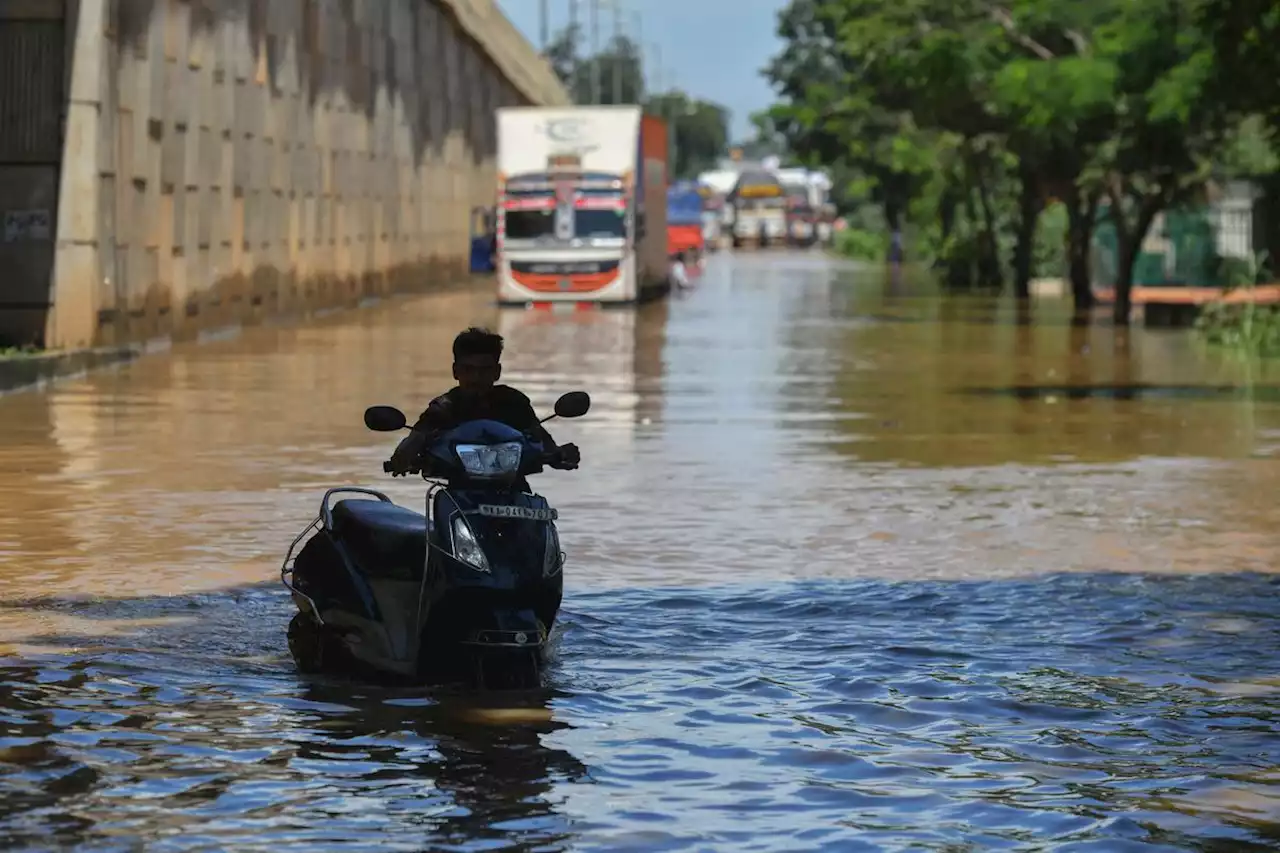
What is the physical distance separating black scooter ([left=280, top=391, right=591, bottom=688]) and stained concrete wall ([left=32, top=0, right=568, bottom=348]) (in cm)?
2268

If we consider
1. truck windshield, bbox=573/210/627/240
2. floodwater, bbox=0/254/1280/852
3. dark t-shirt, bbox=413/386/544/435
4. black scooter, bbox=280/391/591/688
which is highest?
truck windshield, bbox=573/210/627/240

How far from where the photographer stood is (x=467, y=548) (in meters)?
9.05

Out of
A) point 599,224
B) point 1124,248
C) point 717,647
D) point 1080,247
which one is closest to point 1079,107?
point 1124,248

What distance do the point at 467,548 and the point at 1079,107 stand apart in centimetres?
2946

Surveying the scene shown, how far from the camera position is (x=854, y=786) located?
7.99 meters

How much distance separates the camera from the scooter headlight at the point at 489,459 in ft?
29.9

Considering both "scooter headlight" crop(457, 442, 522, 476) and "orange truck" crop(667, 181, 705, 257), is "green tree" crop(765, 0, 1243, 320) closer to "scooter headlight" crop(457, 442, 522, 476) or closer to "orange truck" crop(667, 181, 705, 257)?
"scooter headlight" crop(457, 442, 522, 476)

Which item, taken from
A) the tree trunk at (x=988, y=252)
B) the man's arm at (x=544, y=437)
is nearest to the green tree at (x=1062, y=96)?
the tree trunk at (x=988, y=252)

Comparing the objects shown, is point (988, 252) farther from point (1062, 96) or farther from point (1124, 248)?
point (1062, 96)

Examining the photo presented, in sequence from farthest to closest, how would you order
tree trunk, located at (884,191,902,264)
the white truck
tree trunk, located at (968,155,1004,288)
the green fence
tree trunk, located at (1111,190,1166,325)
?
tree trunk, located at (884,191,902,264) < tree trunk, located at (968,155,1004,288) < the white truck < the green fence < tree trunk, located at (1111,190,1166,325)

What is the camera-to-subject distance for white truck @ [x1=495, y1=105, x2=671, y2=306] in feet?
174

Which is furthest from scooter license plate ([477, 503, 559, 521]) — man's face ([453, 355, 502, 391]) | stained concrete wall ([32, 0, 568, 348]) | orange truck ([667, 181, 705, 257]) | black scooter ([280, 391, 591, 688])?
orange truck ([667, 181, 705, 257])

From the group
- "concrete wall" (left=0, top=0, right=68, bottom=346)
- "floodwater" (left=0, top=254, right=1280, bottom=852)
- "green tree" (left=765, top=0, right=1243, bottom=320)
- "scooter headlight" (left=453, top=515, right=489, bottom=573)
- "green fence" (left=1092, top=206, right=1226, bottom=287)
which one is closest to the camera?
"floodwater" (left=0, top=254, right=1280, bottom=852)

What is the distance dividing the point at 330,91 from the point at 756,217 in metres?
92.1
